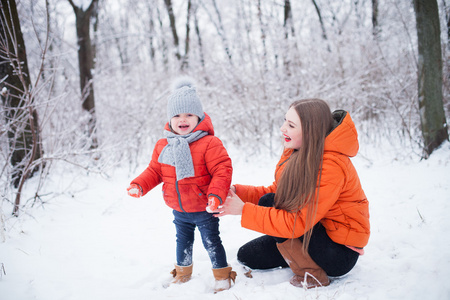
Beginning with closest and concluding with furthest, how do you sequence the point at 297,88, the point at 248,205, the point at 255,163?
the point at 248,205 < the point at 255,163 < the point at 297,88

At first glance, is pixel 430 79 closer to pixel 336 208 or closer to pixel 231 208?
pixel 336 208

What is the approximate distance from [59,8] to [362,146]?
1041cm

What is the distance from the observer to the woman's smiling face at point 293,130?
A: 5.76 feet

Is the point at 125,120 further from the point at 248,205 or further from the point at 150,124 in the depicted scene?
the point at 248,205

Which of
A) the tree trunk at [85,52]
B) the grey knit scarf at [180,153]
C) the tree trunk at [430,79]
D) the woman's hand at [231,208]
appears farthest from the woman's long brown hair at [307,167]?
the tree trunk at [85,52]

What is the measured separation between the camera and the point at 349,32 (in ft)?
25.0

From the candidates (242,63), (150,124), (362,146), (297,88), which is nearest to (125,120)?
(150,124)

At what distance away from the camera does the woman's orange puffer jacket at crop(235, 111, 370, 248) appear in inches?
63.9

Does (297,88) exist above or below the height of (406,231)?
above

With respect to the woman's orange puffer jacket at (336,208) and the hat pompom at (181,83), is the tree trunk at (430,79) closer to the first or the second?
the woman's orange puffer jacket at (336,208)

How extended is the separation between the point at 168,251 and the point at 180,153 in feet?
3.75

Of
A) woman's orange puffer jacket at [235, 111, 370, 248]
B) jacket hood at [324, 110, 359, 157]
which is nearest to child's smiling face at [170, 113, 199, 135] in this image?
woman's orange puffer jacket at [235, 111, 370, 248]

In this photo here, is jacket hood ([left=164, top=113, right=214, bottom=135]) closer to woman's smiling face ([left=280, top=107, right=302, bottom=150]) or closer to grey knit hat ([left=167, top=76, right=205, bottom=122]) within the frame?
grey knit hat ([left=167, top=76, right=205, bottom=122])

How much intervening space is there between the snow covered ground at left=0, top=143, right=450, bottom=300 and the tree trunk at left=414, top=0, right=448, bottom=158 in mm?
250
